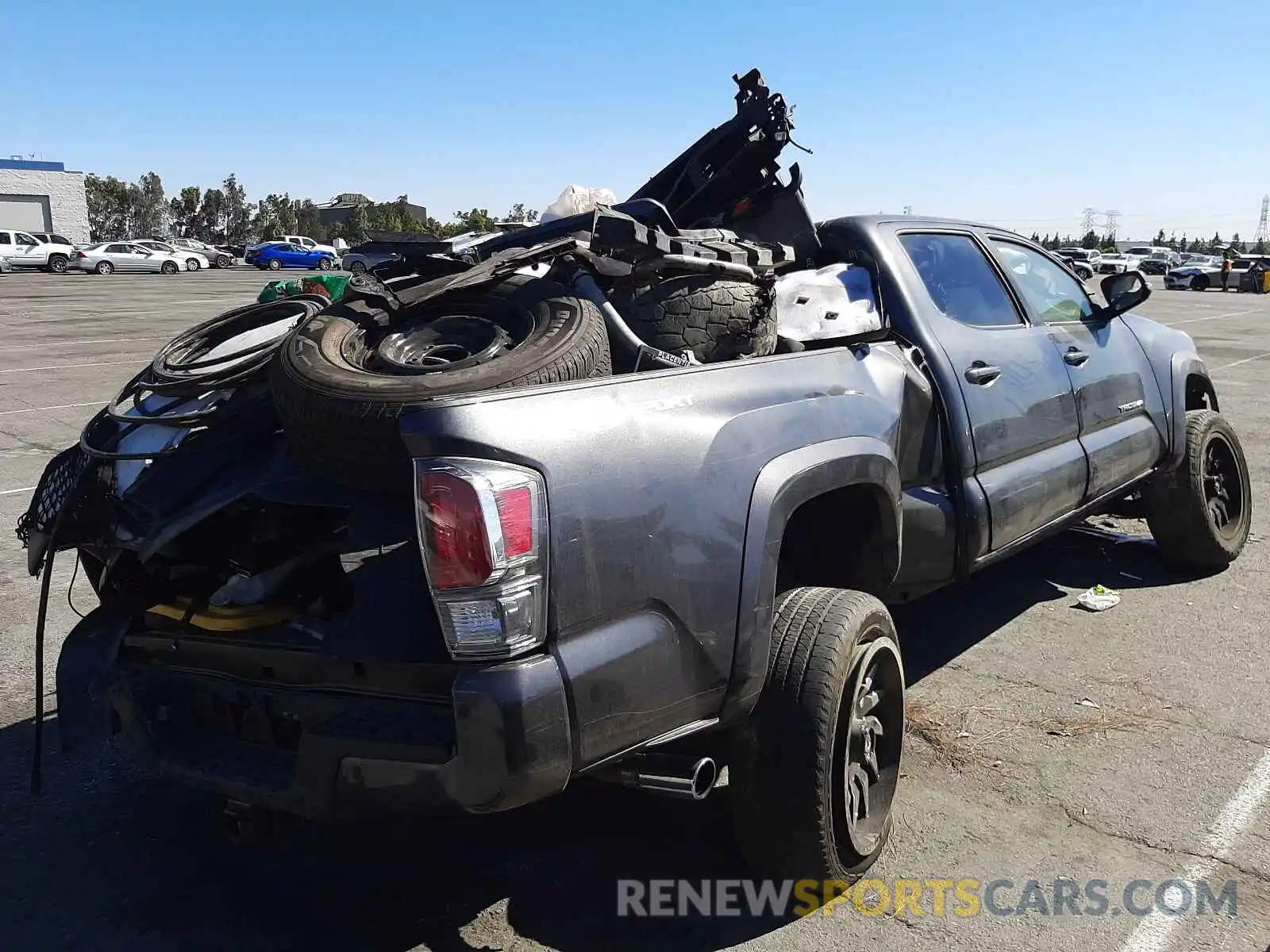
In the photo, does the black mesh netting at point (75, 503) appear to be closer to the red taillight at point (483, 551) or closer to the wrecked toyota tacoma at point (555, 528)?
the wrecked toyota tacoma at point (555, 528)

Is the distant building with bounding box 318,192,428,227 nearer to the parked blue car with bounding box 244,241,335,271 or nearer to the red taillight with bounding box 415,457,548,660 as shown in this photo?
the parked blue car with bounding box 244,241,335,271

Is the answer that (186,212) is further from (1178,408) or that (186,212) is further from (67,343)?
(1178,408)

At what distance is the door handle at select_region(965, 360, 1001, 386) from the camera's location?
412cm

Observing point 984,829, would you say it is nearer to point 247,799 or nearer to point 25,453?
point 247,799

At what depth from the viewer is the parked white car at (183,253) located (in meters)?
47.1

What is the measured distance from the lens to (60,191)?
208ft

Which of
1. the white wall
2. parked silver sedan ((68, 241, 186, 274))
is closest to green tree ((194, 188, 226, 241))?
the white wall

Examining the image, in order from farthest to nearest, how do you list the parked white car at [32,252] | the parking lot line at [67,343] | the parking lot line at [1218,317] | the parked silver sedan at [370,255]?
the parked white car at [32,252]
the parking lot line at [1218,317]
the parking lot line at [67,343]
the parked silver sedan at [370,255]

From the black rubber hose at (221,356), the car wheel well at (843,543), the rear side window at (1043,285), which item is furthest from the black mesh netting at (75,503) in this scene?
the rear side window at (1043,285)

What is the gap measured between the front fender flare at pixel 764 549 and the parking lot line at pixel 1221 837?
1.23 metres

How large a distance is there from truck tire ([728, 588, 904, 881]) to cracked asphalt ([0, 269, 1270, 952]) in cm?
21

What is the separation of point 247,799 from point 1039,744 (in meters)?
2.82

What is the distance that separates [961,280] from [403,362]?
255cm

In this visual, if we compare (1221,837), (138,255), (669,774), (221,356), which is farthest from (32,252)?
(1221,837)
